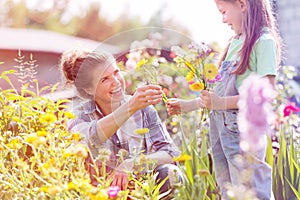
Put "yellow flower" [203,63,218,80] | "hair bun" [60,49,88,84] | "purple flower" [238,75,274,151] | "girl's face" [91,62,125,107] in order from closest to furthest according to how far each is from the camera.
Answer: "purple flower" [238,75,274,151]
"yellow flower" [203,63,218,80]
"girl's face" [91,62,125,107]
"hair bun" [60,49,88,84]

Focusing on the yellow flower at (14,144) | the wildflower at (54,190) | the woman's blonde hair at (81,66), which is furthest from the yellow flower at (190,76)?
the wildflower at (54,190)

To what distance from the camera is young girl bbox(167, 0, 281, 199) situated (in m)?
1.88

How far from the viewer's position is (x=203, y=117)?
2053 millimetres

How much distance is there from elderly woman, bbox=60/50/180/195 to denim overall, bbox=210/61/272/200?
0.51 ft

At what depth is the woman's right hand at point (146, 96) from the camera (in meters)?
1.83

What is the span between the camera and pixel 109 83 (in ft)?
6.66

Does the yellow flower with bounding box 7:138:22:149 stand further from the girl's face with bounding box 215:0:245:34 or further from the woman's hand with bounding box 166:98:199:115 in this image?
the girl's face with bounding box 215:0:245:34

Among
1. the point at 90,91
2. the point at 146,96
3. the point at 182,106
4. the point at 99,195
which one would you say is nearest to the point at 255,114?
the point at 99,195

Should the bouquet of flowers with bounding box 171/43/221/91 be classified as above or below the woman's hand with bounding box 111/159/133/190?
above

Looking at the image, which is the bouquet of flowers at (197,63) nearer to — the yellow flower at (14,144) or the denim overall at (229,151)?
the denim overall at (229,151)

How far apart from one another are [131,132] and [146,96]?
30 cm

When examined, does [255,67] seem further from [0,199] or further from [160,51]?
[0,199]

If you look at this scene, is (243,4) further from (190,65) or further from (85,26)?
(85,26)

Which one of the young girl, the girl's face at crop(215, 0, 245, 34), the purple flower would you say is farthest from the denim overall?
the purple flower
